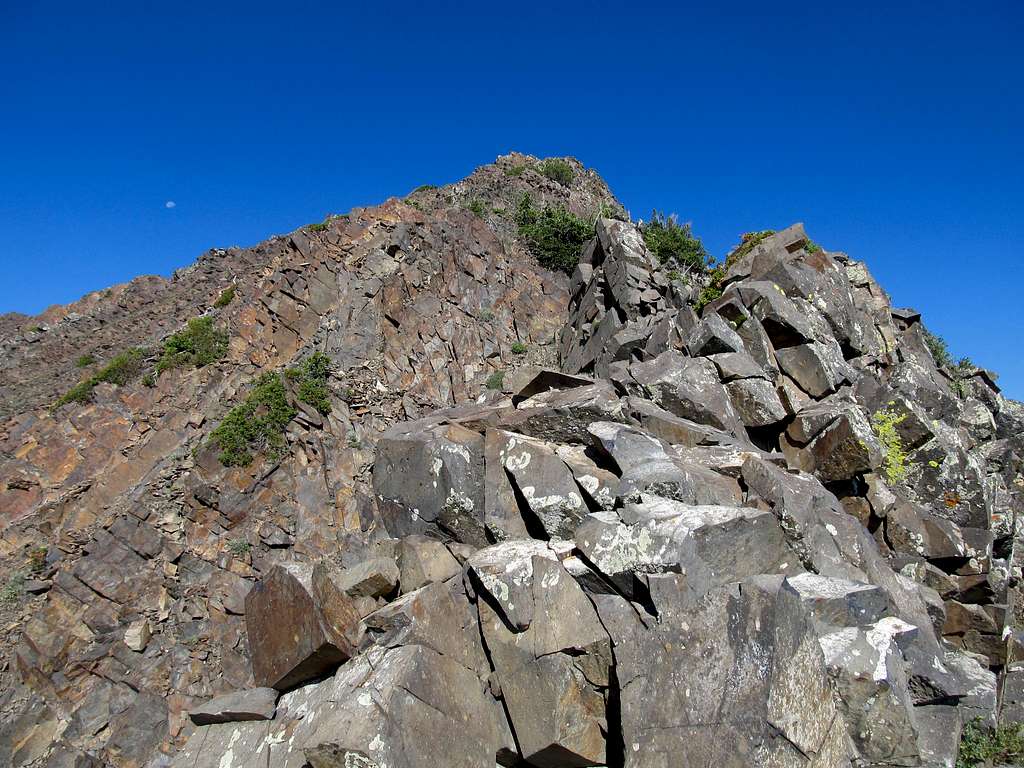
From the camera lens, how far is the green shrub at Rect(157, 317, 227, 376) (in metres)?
20.1

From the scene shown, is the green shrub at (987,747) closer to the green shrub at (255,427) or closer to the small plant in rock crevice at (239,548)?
the small plant in rock crevice at (239,548)

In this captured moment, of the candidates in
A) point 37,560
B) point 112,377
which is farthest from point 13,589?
point 112,377

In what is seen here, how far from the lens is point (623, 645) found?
8.67 meters

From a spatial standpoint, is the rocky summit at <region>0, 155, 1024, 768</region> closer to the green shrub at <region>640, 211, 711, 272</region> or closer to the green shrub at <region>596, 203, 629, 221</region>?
the green shrub at <region>640, 211, 711, 272</region>

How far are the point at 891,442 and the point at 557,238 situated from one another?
857 inches

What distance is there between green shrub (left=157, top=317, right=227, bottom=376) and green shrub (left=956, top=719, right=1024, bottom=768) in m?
21.3

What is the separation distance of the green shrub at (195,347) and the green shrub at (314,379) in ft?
12.0

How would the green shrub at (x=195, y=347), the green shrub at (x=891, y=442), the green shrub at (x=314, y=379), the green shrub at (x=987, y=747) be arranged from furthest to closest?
the green shrub at (x=195, y=347)
the green shrub at (x=314, y=379)
the green shrub at (x=891, y=442)
the green shrub at (x=987, y=747)

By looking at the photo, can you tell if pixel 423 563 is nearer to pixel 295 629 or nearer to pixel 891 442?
pixel 295 629

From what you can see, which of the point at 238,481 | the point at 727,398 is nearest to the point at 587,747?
the point at 727,398

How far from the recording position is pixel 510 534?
12.1m

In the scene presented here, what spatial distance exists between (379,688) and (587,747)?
127 inches

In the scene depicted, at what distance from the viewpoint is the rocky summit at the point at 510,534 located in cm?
827

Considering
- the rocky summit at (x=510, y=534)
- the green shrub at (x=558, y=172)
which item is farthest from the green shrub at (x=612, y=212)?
the rocky summit at (x=510, y=534)
